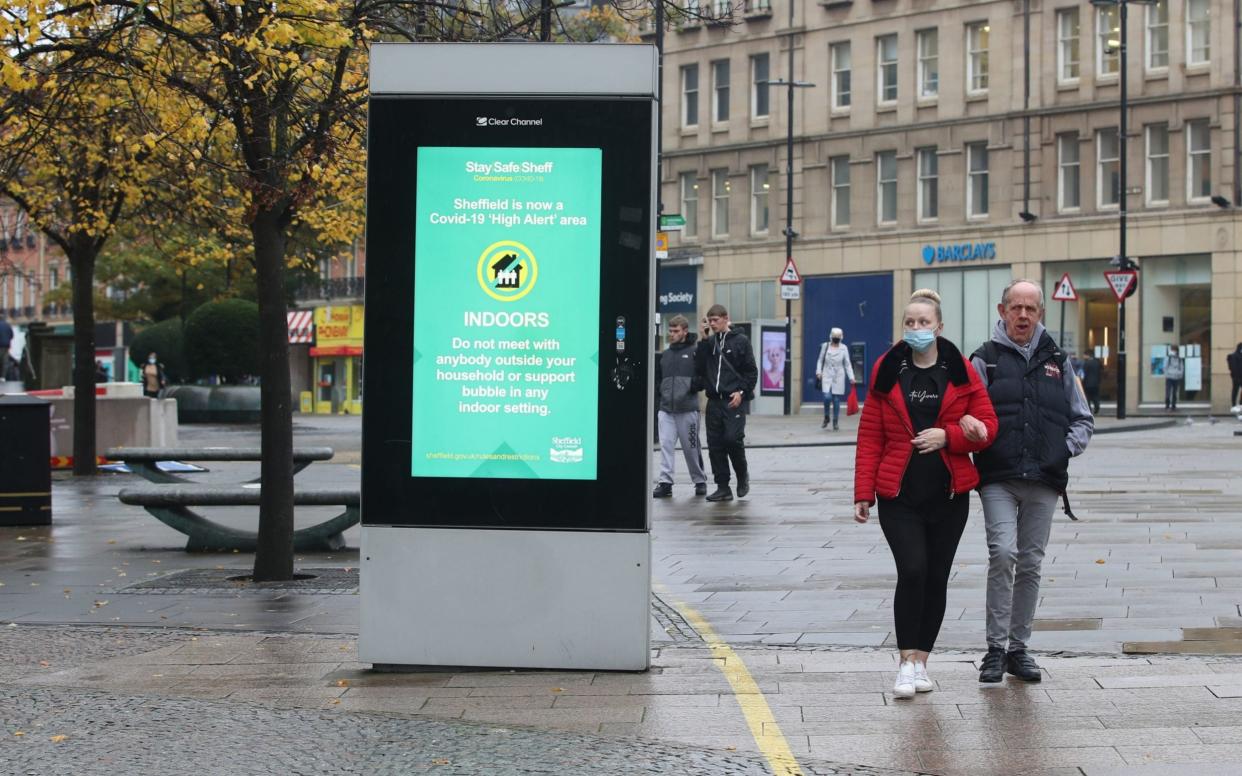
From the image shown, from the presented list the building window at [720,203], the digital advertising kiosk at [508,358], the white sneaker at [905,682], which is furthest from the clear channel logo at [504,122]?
the building window at [720,203]

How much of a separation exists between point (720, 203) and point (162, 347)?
18.6m

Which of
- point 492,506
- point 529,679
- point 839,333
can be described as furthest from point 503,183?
point 839,333

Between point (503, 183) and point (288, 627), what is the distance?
10.3 ft

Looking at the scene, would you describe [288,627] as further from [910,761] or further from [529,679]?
[910,761]

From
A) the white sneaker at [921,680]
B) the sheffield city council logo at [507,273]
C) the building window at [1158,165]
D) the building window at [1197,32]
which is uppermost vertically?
the building window at [1197,32]

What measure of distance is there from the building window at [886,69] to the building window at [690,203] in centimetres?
774

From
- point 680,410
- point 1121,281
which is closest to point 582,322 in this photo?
point 680,410

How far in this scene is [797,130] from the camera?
5550 cm

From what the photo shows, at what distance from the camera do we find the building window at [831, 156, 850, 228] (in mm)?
54344

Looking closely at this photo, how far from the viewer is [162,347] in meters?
48.9

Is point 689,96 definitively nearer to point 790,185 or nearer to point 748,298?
point 790,185

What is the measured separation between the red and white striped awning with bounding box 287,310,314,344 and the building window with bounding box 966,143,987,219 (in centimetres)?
3060

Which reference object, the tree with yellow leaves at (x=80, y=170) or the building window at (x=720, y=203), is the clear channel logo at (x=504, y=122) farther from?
the building window at (x=720, y=203)

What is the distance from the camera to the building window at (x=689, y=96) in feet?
193
